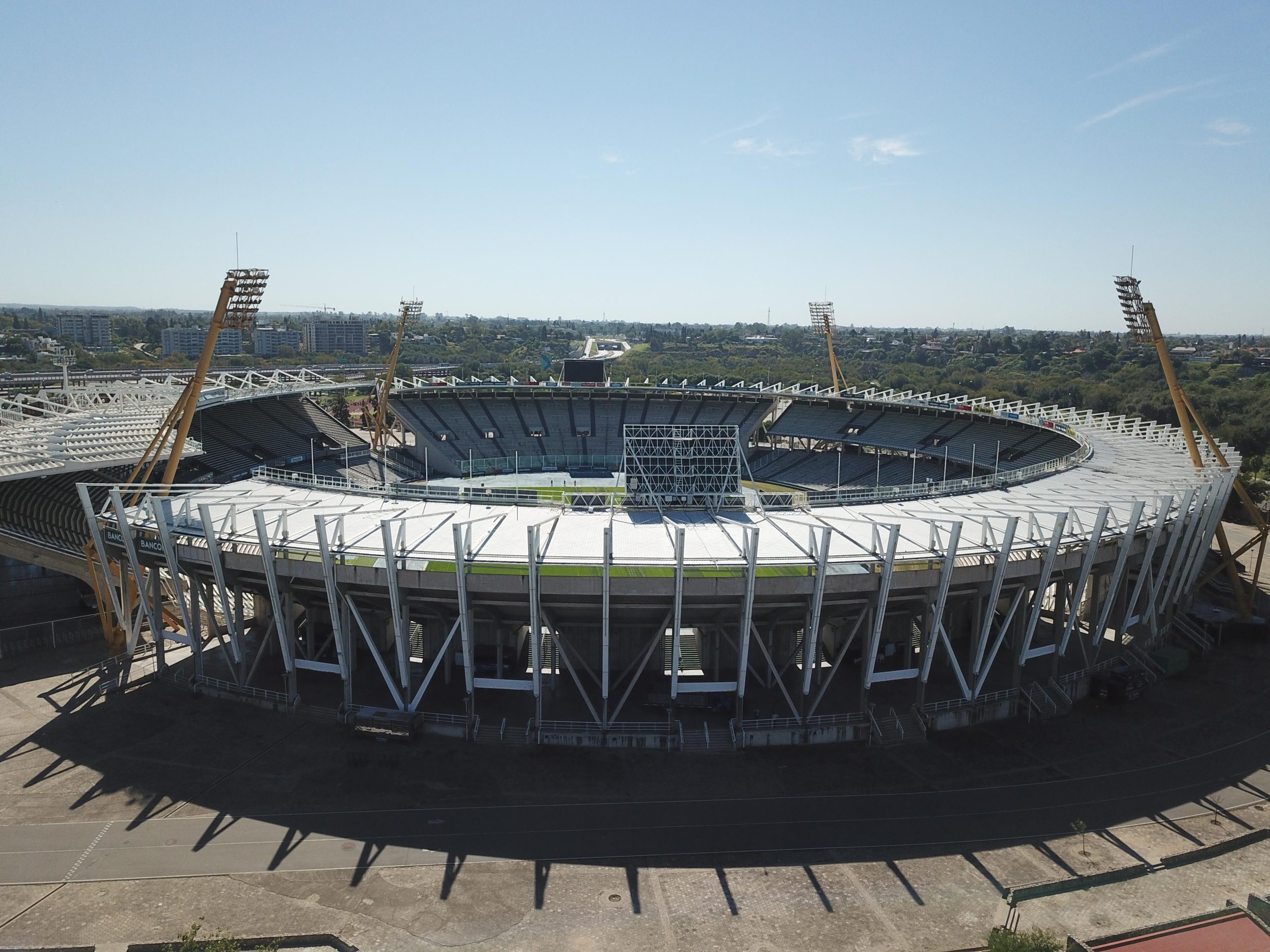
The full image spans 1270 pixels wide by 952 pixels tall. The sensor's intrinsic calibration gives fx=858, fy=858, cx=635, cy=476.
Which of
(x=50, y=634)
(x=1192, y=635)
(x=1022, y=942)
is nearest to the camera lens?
(x=1022, y=942)

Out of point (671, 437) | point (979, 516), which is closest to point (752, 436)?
point (671, 437)

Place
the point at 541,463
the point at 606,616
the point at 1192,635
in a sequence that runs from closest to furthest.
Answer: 1. the point at 606,616
2. the point at 1192,635
3. the point at 541,463

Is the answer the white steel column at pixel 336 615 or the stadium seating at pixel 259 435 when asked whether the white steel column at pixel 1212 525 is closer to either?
the white steel column at pixel 336 615


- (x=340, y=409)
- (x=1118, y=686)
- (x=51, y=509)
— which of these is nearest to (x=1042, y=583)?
(x=1118, y=686)

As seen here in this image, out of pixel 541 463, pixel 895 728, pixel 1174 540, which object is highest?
pixel 1174 540

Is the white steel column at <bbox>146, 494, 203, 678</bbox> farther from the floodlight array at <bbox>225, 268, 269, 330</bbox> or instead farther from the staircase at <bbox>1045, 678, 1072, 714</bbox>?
the staircase at <bbox>1045, 678, 1072, 714</bbox>

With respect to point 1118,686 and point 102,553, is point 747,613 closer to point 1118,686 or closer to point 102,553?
point 1118,686

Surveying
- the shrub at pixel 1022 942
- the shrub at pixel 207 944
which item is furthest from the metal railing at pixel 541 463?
the shrub at pixel 1022 942
